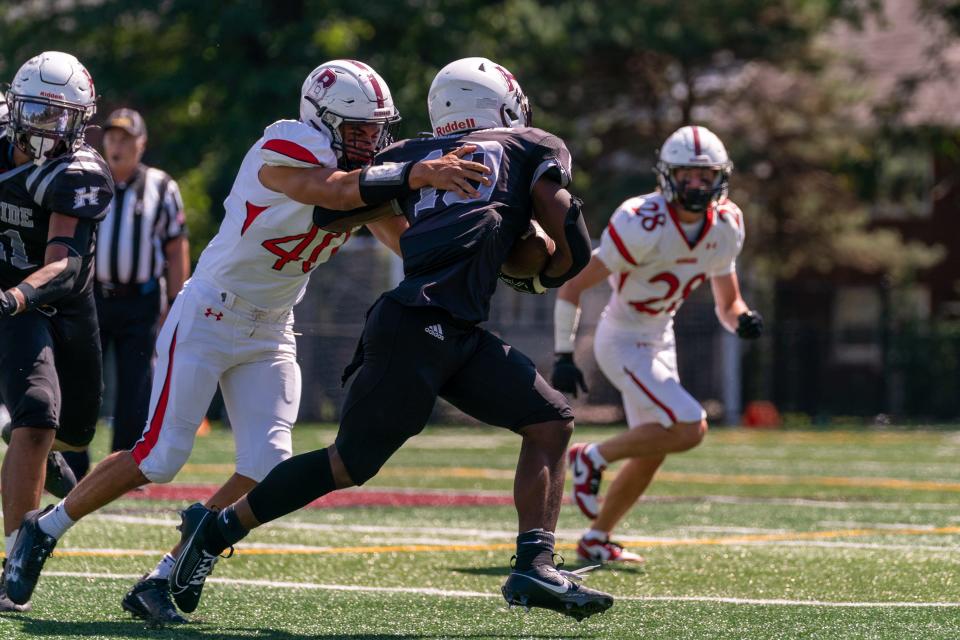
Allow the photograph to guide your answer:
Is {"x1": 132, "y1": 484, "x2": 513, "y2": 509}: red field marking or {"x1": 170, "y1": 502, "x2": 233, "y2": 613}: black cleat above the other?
{"x1": 170, "y1": 502, "x2": 233, "y2": 613}: black cleat

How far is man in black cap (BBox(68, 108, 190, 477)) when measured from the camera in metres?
8.33

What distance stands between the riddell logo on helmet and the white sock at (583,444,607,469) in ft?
8.17

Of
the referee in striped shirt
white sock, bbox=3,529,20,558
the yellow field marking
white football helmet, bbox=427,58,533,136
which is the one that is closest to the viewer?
white football helmet, bbox=427,58,533,136

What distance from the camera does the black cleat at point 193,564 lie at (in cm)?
470

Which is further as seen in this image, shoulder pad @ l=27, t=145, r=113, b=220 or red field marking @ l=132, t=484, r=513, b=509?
red field marking @ l=132, t=484, r=513, b=509

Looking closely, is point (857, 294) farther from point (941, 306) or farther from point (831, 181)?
point (831, 181)

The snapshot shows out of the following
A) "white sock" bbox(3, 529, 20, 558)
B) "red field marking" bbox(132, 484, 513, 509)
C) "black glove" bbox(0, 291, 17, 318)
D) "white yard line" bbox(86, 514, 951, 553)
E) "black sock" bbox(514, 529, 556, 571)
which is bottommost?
"red field marking" bbox(132, 484, 513, 509)

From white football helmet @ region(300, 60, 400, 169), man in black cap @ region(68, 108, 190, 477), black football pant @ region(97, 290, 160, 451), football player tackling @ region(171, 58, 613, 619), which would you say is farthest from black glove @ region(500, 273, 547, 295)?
man in black cap @ region(68, 108, 190, 477)

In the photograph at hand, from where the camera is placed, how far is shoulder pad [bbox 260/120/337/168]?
4707 millimetres

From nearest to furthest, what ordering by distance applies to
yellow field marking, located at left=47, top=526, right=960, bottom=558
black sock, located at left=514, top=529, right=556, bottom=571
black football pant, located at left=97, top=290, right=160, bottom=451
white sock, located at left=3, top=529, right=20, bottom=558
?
black sock, located at left=514, top=529, right=556, bottom=571, white sock, located at left=3, top=529, right=20, bottom=558, yellow field marking, located at left=47, top=526, right=960, bottom=558, black football pant, located at left=97, top=290, right=160, bottom=451

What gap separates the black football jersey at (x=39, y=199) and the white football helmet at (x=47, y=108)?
0.20ft

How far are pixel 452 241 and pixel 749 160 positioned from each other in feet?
69.1

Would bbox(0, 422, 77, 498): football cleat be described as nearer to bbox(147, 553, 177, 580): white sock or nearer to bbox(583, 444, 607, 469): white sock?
bbox(147, 553, 177, 580): white sock

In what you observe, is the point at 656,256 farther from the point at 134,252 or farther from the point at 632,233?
the point at 134,252
